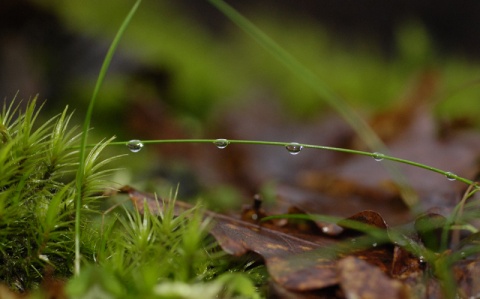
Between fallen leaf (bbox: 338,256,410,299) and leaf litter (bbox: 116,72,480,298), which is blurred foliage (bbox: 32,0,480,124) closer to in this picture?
leaf litter (bbox: 116,72,480,298)

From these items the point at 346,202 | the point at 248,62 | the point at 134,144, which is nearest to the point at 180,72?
the point at 248,62

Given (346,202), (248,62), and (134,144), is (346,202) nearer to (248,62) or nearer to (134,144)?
(134,144)

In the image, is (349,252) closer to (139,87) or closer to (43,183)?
(43,183)

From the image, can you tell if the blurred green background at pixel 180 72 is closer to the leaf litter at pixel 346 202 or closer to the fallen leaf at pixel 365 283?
the leaf litter at pixel 346 202

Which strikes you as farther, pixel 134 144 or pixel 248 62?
pixel 248 62

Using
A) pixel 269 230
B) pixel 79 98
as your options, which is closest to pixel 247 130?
pixel 79 98

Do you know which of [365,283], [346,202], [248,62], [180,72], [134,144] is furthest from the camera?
[248,62]

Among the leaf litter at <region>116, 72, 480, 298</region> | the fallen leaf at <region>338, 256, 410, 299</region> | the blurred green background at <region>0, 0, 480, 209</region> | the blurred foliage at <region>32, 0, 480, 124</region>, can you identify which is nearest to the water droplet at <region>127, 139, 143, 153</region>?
the leaf litter at <region>116, 72, 480, 298</region>

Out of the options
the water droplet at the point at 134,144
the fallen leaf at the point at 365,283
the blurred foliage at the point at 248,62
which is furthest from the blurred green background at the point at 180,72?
the fallen leaf at the point at 365,283
